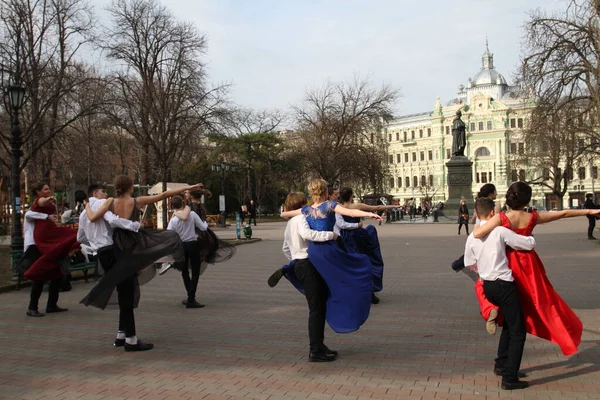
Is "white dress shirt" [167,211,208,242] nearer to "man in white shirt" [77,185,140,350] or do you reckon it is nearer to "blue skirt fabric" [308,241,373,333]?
"man in white shirt" [77,185,140,350]

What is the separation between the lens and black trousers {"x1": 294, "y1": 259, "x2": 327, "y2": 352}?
19.3 ft

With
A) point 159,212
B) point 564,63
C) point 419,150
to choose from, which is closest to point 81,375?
point 564,63

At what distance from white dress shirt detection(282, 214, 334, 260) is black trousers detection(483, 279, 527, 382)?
1606 millimetres

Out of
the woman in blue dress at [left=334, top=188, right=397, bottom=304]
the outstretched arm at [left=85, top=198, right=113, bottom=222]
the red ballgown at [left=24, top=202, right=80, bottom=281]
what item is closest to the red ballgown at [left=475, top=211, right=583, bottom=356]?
the woman in blue dress at [left=334, top=188, right=397, bottom=304]

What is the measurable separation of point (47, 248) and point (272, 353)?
14.3 ft

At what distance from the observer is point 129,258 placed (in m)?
6.64

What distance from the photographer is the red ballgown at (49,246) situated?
859cm

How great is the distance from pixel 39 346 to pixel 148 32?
33653 mm

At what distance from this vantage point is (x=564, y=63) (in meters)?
23.5

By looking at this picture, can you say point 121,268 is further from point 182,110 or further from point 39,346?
point 182,110

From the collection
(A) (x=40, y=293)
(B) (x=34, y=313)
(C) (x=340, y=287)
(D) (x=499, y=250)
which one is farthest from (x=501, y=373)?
(A) (x=40, y=293)

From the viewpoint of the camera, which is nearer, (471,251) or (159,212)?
(471,251)

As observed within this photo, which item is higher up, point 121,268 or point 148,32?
point 148,32

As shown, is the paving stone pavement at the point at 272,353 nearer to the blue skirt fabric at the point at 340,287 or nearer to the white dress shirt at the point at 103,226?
the blue skirt fabric at the point at 340,287
